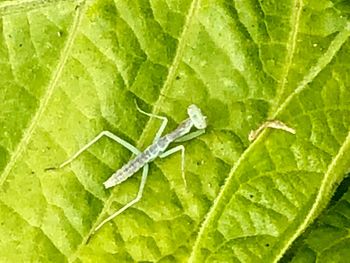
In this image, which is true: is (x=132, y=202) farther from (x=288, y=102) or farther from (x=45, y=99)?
(x=288, y=102)

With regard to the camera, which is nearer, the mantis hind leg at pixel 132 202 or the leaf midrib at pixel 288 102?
the leaf midrib at pixel 288 102

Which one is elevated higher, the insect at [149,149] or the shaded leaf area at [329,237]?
the insect at [149,149]

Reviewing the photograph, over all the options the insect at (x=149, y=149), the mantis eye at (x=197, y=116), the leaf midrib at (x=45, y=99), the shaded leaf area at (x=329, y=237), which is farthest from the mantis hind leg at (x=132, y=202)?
the shaded leaf area at (x=329, y=237)

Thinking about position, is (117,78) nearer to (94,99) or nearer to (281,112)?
(94,99)

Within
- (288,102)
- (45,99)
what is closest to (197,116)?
(288,102)

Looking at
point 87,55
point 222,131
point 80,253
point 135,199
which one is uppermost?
point 87,55

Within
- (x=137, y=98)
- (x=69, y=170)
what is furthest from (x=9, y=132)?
(x=137, y=98)

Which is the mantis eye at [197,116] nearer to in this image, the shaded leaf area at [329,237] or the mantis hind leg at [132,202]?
the mantis hind leg at [132,202]
